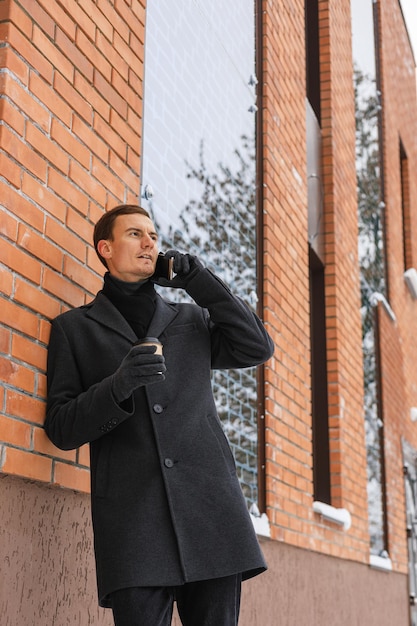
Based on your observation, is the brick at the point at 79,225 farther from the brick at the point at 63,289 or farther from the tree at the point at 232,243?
the tree at the point at 232,243

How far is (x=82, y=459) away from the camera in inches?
118

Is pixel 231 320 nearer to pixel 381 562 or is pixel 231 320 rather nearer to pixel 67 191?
pixel 67 191

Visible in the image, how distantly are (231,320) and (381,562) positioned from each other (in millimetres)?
5386

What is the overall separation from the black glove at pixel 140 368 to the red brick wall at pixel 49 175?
37 cm

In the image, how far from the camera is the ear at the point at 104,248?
2930mm

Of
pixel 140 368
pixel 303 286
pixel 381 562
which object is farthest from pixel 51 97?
pixel 381 562

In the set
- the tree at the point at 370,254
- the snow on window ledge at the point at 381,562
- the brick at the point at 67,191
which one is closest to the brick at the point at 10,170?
the brick at the point at 67,191

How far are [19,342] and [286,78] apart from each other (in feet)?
13.3

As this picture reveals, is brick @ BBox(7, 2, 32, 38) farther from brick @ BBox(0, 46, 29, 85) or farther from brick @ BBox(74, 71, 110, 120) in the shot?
brick @ BBox(74, 71, 110, 120)

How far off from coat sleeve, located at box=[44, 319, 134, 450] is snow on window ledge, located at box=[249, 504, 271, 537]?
7.22ft

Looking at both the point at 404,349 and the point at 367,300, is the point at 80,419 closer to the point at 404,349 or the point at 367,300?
the point at 367,300

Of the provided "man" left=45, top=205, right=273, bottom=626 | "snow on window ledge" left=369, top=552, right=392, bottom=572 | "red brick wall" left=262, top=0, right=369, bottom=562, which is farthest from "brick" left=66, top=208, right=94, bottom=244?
"snow on window ledge" left=369, top=552, right=392, bottom=572

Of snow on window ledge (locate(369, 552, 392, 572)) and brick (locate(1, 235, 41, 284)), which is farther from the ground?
brick (locate(1, 235, 41, 284))

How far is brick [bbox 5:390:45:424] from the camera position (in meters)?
2.58
